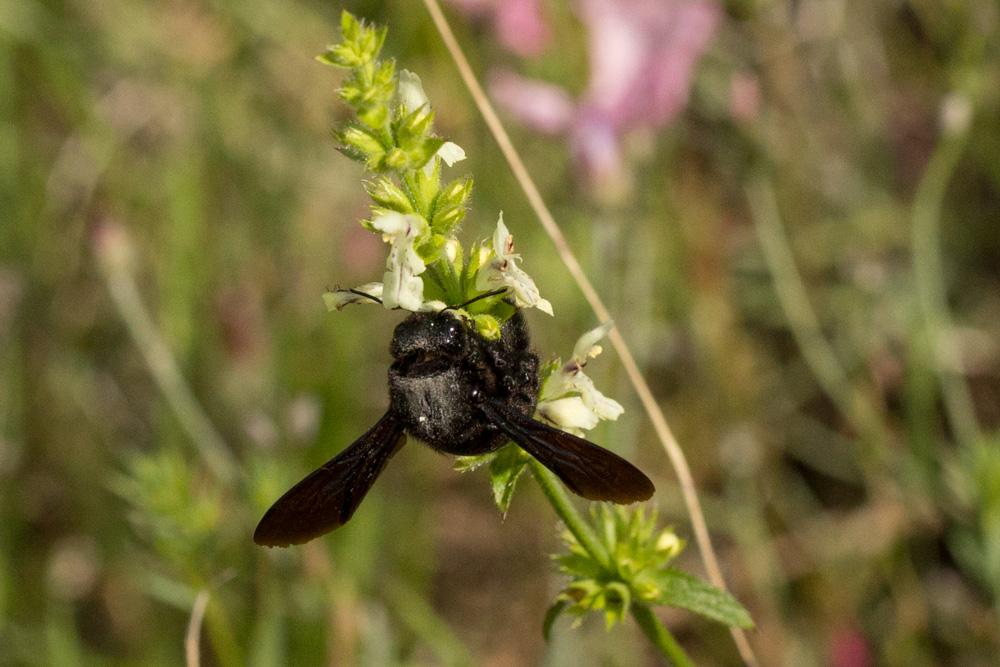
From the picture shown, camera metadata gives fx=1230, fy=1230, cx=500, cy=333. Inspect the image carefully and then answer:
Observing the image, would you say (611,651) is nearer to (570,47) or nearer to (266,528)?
(266,528)

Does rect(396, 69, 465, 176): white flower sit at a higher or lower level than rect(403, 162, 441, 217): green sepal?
higher

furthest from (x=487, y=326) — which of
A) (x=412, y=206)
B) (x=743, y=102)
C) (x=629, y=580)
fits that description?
(x=743, y=102)

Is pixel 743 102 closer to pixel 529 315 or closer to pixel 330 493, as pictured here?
pixel 529 315

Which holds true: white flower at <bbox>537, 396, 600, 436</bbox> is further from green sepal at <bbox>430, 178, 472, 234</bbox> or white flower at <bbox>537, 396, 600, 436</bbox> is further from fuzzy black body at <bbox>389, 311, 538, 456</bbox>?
green sepal at <bbox>430, 178, 472, 234</bbox>

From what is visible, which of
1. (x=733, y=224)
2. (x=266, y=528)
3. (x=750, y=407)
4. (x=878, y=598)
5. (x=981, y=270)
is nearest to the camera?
(x=266, y=528)

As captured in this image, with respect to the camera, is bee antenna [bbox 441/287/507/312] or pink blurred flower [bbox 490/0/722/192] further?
pink blurred flower [bbox 490/0/722/192]

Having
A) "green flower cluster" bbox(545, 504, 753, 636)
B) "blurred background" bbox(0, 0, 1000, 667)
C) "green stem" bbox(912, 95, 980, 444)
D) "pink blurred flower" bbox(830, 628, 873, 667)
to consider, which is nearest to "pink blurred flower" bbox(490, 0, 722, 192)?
"blurred background" bbox(0, 0, 1000, 667)

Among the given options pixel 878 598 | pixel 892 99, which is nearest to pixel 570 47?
pixel 892 99
